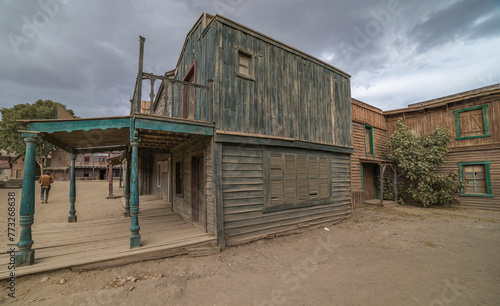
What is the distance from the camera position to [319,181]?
8.04m

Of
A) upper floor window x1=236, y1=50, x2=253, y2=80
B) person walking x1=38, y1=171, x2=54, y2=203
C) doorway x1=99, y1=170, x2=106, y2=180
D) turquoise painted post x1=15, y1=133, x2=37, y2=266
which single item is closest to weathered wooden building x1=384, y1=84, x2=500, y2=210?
upper floor window x1=236, y1=50, x2=253, y2=80

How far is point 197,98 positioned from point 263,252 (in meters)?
4.97

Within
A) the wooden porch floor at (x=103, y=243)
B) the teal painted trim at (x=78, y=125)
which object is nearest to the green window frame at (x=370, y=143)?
the wooden porch floor at (x=103, y=243)

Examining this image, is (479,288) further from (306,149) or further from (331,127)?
(331,127)

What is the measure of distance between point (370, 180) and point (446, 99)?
6.32 meters

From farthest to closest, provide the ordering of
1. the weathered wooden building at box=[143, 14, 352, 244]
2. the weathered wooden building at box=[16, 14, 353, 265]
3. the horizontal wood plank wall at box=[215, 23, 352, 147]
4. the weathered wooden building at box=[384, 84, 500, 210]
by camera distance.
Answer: the weathered wooden building at box=[384, 84, 500, 210]
the horizontal wood plank wall at box=[215, 23, 352, 147]
the weathered wooden building at box=[143, 14, 352, 244]
the weathered wooden building at box=[16, 14, 353, 265]

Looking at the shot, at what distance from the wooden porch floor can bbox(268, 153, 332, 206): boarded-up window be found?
2.52m

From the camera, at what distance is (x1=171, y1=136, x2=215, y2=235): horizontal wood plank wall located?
5.77m

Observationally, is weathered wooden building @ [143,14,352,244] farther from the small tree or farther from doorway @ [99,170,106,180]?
doorway @ [99,170,106,180]

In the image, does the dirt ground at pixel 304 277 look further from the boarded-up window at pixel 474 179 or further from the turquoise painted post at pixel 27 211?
the boarded-up window at pixel 474 179

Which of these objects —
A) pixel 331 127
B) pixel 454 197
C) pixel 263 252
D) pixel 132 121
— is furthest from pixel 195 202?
pixel 454 197

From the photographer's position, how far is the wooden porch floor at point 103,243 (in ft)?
13.7

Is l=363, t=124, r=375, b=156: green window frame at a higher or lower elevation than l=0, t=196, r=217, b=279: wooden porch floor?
higher

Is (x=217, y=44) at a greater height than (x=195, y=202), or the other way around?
(x=217, y=44)
